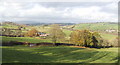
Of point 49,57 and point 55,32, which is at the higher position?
point 55,32

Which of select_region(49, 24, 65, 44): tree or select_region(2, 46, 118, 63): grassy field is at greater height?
select_region(49, 24, 65, 44): tree

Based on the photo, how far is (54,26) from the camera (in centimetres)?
5291

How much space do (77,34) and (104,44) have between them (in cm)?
2042

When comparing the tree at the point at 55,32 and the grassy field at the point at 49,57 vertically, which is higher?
the tree at the point at 55,32

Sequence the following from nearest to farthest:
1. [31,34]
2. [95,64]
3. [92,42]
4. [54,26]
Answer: [95,64] < [54,26] < [92,42] < [31,34]

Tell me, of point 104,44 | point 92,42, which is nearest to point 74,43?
point 92,42

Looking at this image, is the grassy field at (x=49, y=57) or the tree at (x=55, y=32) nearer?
the grassy field at (x=49, y=57)

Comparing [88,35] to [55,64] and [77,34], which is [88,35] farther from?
[55,64]

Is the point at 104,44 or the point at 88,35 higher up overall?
the point at 88,35

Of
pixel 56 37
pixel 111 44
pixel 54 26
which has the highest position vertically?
pixel 54 26

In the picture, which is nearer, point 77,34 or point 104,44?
point 77,34

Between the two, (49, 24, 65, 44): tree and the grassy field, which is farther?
(49, 24, 65, 44): tree

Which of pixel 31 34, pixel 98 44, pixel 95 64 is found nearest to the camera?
pixel 95 64

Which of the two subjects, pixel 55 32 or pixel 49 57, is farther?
pixel 55 32
